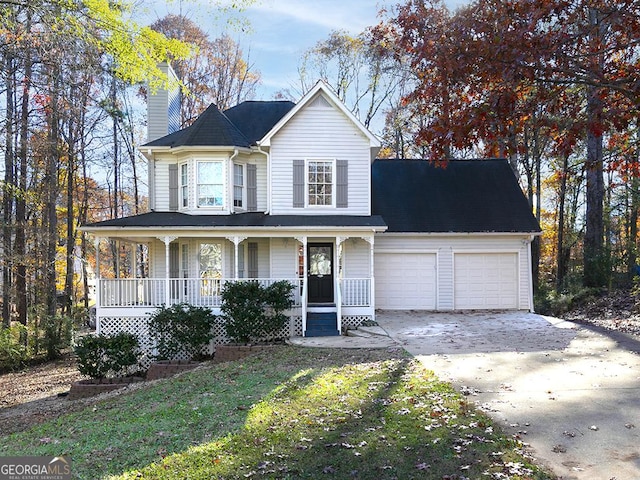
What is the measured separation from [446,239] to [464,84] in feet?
33.1

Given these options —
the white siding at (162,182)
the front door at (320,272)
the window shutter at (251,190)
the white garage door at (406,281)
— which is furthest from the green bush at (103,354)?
the white garage door at (406,281)

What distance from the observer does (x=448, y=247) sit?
17453 millimetres

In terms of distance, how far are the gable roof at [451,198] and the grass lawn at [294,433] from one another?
9115 mm

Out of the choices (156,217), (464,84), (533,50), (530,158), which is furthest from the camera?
(530,158)

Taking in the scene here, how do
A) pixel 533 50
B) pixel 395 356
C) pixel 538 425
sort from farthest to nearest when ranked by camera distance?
1. pixel 395 356
2. pixel 533 50
3. pixel 538 425

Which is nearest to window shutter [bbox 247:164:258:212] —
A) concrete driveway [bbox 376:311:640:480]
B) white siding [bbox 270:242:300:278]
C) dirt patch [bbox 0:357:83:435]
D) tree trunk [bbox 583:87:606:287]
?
white siding [bbox 270:242:300:278]

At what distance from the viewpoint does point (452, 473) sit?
462 centimetres

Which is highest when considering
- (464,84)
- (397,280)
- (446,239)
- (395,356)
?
(464,84)

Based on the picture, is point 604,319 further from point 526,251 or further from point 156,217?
point 156,217

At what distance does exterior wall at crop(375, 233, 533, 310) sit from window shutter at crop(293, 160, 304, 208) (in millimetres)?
3205

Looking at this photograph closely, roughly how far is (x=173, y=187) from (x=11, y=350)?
7513 mm

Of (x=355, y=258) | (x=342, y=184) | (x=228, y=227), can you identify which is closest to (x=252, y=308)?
(x=228, y=227)

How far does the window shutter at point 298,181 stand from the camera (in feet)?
52.9

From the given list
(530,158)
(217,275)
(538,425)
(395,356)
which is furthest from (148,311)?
(530,158)
